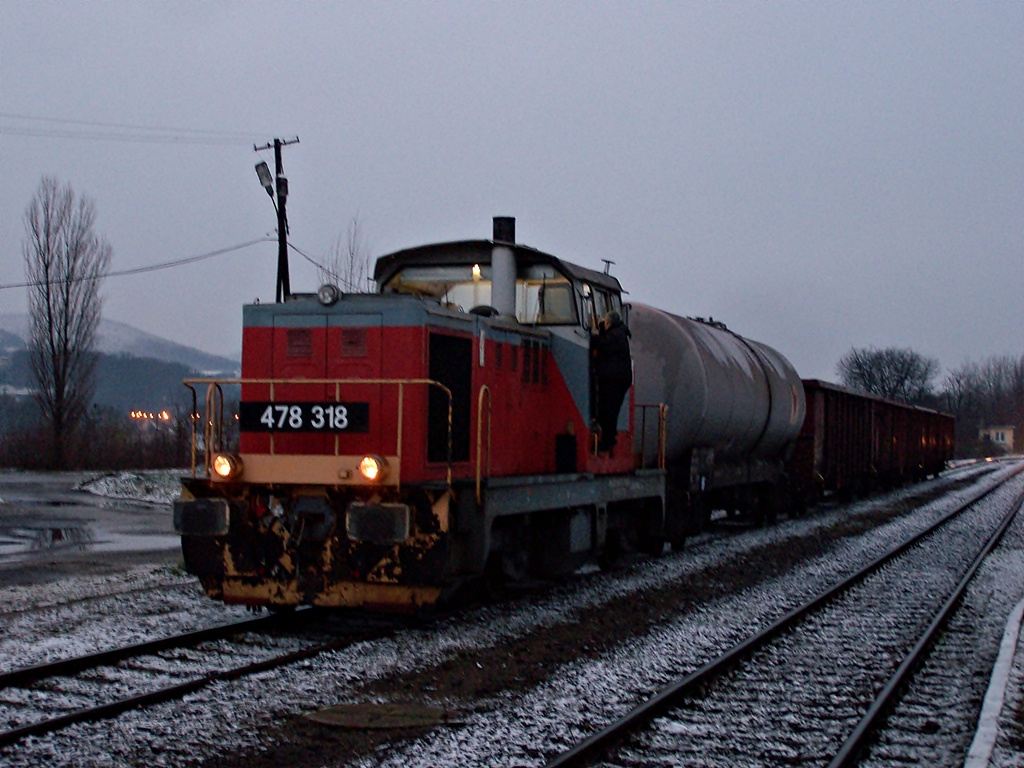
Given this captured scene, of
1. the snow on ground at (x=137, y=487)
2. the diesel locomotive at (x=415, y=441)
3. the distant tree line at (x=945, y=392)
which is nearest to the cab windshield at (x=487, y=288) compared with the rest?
the diesel locomotive at (x=415, y=441)

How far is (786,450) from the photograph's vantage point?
20.6 m

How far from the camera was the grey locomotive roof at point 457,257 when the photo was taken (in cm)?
1016

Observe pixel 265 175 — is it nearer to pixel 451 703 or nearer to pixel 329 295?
pixel 329 295

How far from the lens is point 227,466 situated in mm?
8141

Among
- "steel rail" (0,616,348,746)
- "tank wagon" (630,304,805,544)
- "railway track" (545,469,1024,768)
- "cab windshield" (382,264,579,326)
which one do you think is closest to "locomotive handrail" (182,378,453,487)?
"steel rail" (0,616,348,746)

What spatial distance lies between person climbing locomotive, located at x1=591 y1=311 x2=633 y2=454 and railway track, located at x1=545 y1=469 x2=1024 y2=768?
2.72 meters

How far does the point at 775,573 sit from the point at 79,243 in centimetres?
2895

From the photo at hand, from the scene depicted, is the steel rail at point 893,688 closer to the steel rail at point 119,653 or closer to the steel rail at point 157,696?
the steel rail at point 157,696

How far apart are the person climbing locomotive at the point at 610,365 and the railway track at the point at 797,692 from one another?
107 inches

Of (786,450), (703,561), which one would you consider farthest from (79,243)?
(703,561)

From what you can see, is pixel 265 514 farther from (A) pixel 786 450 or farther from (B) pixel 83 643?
(A) pixel 786 450

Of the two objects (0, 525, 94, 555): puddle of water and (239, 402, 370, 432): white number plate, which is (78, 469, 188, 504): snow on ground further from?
(239, 402, 370, 432): white number plate

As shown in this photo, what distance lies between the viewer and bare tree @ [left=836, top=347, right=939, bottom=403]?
99188 mm

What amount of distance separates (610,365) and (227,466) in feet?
13.6
